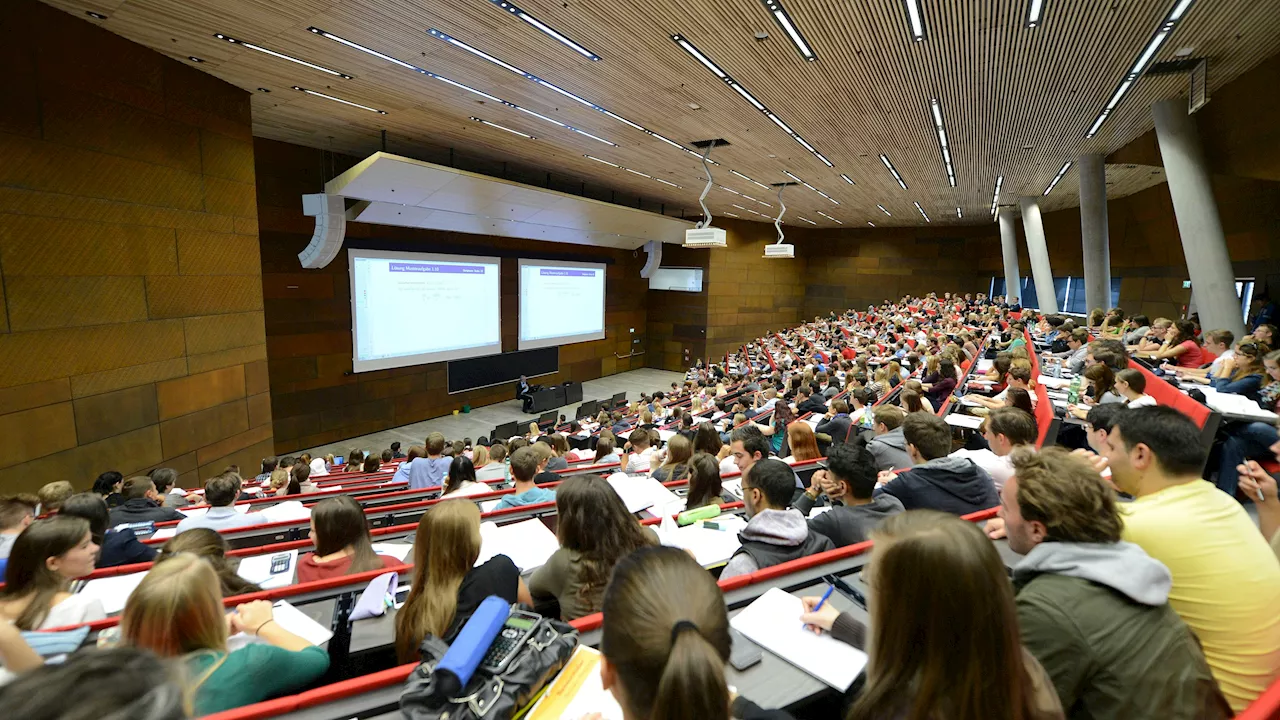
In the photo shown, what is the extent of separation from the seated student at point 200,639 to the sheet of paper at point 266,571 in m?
1.04

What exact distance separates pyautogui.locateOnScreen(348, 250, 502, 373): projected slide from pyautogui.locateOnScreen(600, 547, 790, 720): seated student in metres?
13.1

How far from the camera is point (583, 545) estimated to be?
2.40 meters

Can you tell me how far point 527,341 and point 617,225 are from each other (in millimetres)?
4353

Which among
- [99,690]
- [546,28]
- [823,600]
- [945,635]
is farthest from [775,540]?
[546,28]

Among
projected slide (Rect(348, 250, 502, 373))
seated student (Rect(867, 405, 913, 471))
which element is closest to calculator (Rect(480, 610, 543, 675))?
seated student (Rect(867, 405, 913, 471))

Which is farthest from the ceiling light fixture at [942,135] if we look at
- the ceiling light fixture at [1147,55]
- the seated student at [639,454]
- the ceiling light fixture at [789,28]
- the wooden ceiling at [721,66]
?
the seated student at [639,454]

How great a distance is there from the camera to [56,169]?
234 inches

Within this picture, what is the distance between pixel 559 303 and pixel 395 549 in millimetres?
15238

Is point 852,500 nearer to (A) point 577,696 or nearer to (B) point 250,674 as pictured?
(A) point 577,696

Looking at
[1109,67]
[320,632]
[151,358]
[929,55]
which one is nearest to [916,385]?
[929,55]

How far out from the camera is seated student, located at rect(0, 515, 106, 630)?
7.30 ft

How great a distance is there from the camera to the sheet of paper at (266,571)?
2723 mm

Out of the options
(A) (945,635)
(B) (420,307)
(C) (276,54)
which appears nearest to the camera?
(A) (945,635)

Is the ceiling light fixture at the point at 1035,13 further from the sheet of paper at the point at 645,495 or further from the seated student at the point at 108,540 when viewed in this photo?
the seated student at the point at 108,540
